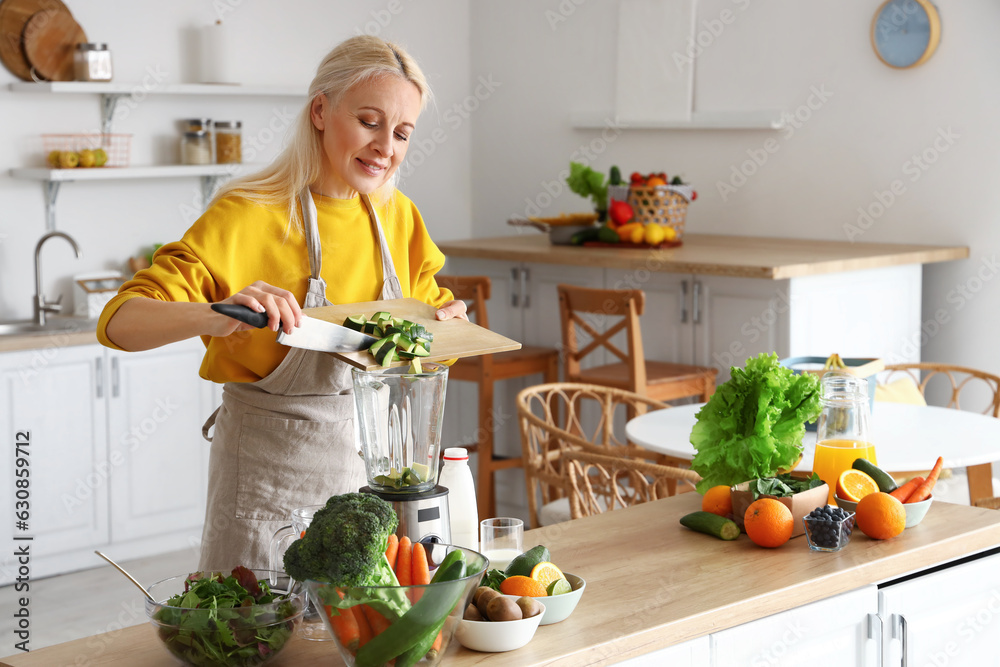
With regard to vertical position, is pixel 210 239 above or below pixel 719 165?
below

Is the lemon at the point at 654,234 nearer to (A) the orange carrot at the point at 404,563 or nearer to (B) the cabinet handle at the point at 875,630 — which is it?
(B) the cabinet handle at the point at 875,630

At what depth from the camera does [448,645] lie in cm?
130

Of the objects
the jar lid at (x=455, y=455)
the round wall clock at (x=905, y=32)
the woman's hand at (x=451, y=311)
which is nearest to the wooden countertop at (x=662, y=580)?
the jar lid at (x=455, y=455)

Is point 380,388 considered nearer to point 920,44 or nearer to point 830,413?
point 830,413

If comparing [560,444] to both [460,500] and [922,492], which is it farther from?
[460,500]

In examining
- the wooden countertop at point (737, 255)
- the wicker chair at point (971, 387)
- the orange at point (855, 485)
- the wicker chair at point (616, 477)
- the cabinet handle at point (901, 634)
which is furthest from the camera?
the wooden countertop at point (737, 255)

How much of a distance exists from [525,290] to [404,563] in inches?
122

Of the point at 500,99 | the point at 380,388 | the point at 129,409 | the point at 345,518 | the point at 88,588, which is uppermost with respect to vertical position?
the point at 500,99

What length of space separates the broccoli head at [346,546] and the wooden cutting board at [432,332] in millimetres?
333

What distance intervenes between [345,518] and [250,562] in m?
0.70

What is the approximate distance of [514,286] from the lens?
4.39 m

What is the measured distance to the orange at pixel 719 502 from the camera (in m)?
1.75

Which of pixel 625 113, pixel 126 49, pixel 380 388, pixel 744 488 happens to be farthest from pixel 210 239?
pixel 625 113

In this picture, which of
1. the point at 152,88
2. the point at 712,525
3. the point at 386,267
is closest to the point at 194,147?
the point at 152,88
